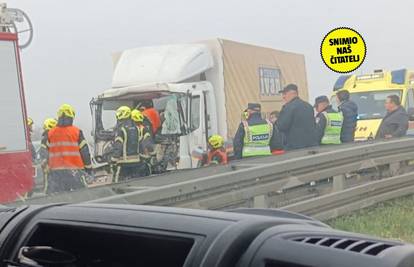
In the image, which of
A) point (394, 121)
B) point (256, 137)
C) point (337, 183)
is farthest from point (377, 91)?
point (337, 183)

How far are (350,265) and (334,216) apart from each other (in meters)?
5.34

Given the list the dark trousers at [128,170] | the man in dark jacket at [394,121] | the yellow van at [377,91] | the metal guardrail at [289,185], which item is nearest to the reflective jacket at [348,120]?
the man in dark jacket at [394,121]

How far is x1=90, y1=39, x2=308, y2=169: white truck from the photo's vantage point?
12.4m

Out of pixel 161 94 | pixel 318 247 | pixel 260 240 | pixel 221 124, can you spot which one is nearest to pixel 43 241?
pixel 260 240

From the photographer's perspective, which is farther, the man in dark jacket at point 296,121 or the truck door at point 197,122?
the truck door at point 197,122

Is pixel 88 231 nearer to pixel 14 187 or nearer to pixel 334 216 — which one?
pixel 334 216

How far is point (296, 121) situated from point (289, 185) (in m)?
3.16

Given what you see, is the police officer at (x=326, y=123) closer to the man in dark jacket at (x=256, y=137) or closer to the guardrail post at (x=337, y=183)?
the man in dark jacket at (x=256, y=137)

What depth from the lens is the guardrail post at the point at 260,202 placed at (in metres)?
6.35

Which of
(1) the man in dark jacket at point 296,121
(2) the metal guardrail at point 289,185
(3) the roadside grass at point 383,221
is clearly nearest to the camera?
(2) the metal guardrail at point 289,185

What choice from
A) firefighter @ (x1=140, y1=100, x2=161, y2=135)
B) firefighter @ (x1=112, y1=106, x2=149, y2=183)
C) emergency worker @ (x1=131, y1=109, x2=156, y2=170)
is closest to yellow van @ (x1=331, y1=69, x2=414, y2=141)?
firefighter @ (x1=140, y1=100, x2=161, y2=135)

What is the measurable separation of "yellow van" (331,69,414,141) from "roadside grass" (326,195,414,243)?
23.5ft

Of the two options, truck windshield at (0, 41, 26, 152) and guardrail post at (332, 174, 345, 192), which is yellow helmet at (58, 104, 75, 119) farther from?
guardrail post at (332, 174, 345, 192)

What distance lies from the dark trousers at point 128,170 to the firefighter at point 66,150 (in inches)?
22.3
